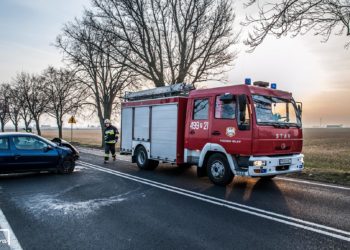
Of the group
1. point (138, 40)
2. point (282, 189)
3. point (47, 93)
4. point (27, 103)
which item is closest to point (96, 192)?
point (282, 189)

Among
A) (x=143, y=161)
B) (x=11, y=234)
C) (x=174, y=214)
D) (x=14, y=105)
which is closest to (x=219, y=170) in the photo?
(x=174, y=214)

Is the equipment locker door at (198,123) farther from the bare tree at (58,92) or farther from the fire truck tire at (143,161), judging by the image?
the bare tree at (58,92)

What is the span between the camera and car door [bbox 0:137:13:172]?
10062 millimetres

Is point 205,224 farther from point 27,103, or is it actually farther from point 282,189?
point 27,103

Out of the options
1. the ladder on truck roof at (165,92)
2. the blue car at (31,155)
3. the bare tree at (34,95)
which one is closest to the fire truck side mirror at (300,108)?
the ladder on truck roof at (165,92)

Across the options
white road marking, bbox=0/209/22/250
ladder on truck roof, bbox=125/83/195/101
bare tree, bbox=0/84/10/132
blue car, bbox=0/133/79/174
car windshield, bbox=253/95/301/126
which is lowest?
white road marking, bbox=0/209/22/250

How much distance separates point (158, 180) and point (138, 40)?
Result: 48.9 ft

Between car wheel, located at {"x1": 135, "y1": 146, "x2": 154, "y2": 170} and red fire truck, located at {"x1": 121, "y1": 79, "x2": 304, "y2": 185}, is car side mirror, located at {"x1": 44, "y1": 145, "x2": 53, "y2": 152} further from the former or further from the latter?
red fire truck, located at {"x1": 121, "y1": 79, "x2": 304, "y2": 185}

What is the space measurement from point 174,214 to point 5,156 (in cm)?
645

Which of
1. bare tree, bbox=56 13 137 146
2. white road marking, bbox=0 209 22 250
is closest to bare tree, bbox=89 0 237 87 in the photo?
bare tree, bbox=56 13 137 146

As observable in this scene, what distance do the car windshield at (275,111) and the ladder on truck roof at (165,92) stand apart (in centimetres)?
275

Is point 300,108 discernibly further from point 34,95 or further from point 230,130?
point 34,95

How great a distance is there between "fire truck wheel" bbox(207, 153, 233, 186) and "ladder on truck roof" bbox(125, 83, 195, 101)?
2535mm

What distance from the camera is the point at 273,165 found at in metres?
8.38
